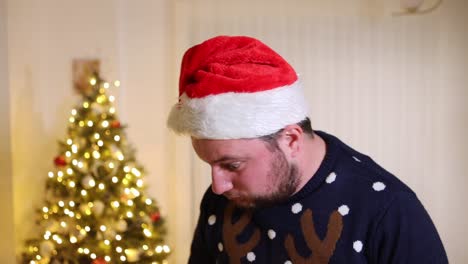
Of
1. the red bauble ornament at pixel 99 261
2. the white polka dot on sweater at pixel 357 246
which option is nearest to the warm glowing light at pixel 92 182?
the red bauble ornament at pixel 99 261

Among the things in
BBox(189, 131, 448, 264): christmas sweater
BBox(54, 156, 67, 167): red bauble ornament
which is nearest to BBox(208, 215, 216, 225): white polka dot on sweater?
BBox(189, 131, 448, 264): christmas sweater

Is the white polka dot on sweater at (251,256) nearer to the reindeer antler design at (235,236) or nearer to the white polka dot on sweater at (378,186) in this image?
the reindeer antler design at (235,236)

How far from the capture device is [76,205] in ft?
9.40

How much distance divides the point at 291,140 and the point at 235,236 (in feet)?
0.96

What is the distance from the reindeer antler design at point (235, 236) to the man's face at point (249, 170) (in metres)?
0.09

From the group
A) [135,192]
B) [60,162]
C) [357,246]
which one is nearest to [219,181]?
[357,246]

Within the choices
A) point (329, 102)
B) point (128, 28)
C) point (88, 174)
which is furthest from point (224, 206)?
point (128, 28)

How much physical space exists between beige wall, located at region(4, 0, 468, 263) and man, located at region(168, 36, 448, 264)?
2005mm

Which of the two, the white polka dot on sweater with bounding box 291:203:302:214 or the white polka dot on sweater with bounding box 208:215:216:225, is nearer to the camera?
the white polka dot on sweater with bounding box 291:203:302:214

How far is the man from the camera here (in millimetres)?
1015

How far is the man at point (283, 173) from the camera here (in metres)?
1.01

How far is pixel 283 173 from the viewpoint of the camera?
43.3 inches

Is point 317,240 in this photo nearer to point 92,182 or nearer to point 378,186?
point 378,186

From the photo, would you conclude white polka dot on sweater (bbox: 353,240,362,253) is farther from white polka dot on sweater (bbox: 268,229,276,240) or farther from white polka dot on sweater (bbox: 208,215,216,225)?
white polka dot on sweater (bbox: 208,215,216,225)
